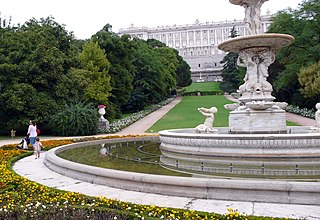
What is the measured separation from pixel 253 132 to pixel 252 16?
5.06m

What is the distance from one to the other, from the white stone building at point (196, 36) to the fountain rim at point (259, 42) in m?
107

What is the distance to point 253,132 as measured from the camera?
44.2 ft

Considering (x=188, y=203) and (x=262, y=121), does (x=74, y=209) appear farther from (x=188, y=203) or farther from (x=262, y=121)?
(x=262, y=121)

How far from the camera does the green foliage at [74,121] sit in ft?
86.0

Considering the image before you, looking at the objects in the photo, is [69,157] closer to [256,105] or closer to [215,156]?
[215,156]

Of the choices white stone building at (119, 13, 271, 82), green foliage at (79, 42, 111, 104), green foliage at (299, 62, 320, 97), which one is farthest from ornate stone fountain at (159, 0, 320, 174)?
white stone building at (119, 13, 271, 82)

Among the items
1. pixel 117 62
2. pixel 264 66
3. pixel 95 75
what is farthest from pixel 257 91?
pixel 117 62

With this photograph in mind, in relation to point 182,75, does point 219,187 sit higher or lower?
lower

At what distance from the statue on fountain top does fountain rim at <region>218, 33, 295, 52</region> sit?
1101mm

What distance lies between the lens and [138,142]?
17.5 m

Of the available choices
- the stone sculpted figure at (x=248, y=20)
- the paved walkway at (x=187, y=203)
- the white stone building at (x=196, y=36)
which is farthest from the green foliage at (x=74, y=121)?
the white stone building at (x=196, y=36)

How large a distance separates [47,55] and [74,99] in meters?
4.07

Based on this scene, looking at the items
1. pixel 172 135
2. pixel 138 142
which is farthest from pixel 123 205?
pixel 138 142

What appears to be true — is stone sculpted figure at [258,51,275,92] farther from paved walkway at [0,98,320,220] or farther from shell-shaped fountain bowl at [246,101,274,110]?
paved walkway at [0,98,320,220]
